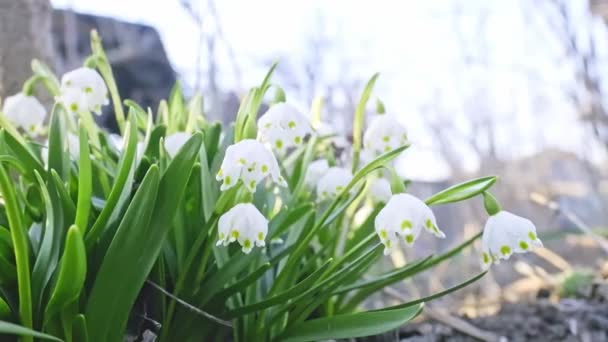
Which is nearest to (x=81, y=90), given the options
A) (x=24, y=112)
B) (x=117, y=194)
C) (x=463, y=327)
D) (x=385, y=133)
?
(x=24, y=112)

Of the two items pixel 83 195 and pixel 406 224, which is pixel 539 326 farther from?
→ pixel 83 195

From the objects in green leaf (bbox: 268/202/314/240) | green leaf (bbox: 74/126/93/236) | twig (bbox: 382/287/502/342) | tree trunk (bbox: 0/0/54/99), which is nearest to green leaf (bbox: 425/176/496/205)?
green leaf (bbox: 268/202/314/240)

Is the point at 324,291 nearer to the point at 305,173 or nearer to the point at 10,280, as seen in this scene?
the point at 305,173

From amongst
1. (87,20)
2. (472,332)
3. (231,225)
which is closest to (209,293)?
(231,225)

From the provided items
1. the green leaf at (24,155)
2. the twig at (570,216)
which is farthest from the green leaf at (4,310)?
the twig at (570,216)

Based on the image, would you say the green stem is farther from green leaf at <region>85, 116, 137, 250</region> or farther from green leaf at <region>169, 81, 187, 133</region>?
green leaf at <region>169, 81, 187, 133</region>

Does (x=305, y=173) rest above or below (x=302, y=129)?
below

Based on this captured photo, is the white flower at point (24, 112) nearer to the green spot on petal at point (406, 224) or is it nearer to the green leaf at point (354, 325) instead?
the green leaf at point (354, 325)
